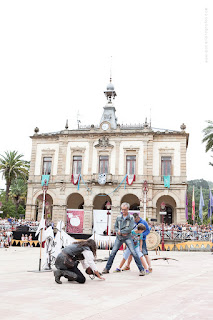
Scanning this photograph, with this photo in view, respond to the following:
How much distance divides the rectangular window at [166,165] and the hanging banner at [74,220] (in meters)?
9.07

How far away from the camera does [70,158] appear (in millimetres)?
36531

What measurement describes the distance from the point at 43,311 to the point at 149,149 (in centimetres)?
3085

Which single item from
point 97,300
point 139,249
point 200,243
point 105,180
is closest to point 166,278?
point 139,249

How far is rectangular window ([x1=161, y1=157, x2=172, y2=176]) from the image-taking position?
113 ft

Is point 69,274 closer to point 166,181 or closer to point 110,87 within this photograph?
point 166,181

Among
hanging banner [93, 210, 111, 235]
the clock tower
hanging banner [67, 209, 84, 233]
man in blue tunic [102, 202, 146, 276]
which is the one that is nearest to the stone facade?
the clock tower

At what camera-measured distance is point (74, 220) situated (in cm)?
3481

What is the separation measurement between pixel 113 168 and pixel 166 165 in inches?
209

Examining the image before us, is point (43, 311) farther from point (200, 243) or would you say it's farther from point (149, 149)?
point (149, 149)

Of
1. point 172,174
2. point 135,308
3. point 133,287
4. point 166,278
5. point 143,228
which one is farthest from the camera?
point 172,174

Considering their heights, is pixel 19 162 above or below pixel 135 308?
above

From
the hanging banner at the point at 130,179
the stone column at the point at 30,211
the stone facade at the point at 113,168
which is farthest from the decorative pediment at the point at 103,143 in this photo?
the stone column at the point at 30,211

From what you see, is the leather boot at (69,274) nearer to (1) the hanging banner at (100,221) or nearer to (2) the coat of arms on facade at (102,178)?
(1) the hanging banner at (100,221)

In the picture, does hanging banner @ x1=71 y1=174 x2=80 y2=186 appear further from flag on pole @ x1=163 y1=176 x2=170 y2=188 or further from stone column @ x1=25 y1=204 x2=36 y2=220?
flag on pole @ x1=163 y1=176 x2=170 y2=188
